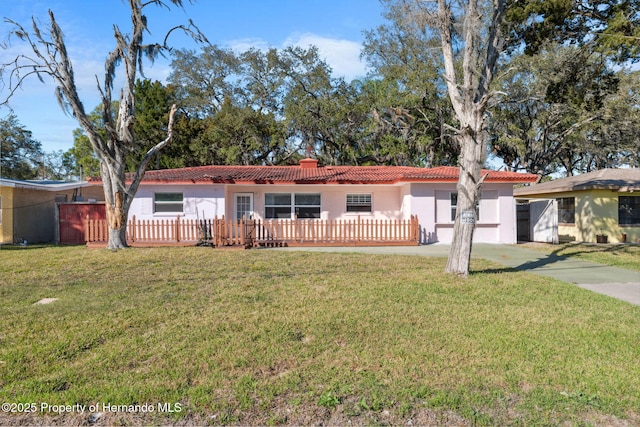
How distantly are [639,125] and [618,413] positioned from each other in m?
30.1

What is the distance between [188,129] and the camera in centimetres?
3067

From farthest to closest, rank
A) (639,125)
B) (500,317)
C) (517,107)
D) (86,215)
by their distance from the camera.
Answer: (517,107), (639,125), (86,215), (500,317)

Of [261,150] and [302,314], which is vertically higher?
[261,150]

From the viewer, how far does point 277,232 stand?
16750 millimetres

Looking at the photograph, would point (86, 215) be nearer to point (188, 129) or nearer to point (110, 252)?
point (110, 252)

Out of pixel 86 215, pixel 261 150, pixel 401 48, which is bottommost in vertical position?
pixel 86 215

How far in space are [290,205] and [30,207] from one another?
11952 millimetres

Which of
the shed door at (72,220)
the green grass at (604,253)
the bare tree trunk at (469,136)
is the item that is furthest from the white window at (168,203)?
the green grass at (604,253)

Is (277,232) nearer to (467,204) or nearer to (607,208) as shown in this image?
(467,204)

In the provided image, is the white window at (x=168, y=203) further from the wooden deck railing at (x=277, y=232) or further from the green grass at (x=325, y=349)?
the green grass at (x=325, y=349)

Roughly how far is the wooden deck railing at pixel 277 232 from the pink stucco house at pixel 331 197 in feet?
2.07

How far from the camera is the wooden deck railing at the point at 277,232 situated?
15.8m

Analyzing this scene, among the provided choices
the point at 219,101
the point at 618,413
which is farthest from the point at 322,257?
the point at 219,101

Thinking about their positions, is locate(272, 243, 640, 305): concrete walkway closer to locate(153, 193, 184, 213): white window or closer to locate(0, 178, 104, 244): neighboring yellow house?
locate(153, 193, 184, 213): white window
